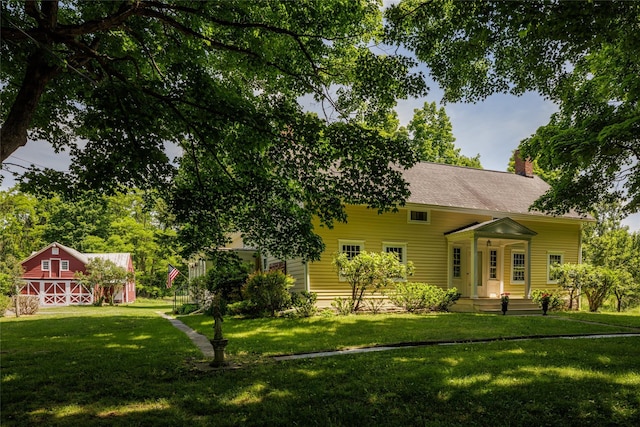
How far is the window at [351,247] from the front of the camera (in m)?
15.7

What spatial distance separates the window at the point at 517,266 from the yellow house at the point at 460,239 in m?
0.05

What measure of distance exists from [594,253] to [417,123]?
19.2 m

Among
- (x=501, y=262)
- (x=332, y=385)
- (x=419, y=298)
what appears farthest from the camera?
(x=501, y=262)

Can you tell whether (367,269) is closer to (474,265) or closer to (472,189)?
(474,265)

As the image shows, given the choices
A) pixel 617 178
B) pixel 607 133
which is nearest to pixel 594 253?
pixel 617 178

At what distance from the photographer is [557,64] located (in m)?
6.72

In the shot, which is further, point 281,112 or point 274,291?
point 274,291

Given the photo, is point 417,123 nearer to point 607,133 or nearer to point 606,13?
point 607,133

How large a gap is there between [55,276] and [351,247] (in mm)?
32026

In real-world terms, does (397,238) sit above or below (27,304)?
above

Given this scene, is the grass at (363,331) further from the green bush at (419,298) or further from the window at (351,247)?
the window at (351,247)

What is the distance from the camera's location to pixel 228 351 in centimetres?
754

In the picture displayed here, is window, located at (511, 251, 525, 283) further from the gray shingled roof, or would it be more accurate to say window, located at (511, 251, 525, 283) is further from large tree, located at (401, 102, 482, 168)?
large tree, located at (401, 102, 482, 168)

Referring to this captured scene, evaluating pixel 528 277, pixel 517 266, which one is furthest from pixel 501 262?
pixel 528 277
